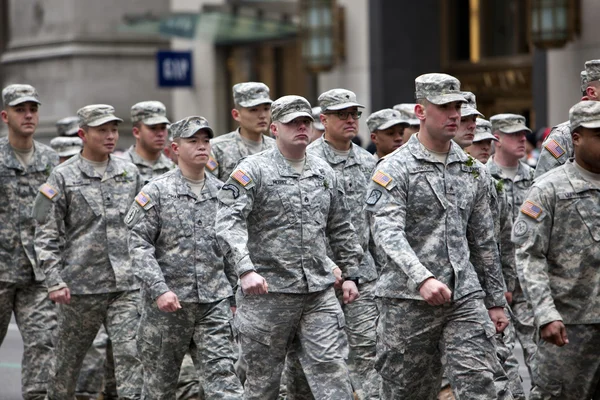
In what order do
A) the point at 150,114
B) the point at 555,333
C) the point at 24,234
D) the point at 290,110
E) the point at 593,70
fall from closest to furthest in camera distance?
the point at 555,333
the point at 290,110
the point at 593,70
the point at 24,234
the point at 150,114

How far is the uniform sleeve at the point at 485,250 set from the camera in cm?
856

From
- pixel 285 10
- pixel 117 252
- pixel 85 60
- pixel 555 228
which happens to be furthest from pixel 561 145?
pixel 85 60

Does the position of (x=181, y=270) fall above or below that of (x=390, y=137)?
below

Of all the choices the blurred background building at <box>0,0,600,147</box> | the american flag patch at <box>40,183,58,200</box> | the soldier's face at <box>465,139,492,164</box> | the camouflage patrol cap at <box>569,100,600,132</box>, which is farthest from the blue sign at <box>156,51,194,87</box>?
the camouflage patrol cap at <box>569,100,600,132</box>

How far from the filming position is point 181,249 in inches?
387

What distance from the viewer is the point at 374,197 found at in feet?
27.3

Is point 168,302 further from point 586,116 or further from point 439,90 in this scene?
point 586,116

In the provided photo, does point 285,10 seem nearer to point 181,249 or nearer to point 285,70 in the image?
point 285,70

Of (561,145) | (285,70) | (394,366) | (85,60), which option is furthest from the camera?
(85,60)

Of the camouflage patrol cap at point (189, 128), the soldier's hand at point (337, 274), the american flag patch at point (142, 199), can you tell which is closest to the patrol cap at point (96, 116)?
the camouflage patrol cap at point (189, 128)

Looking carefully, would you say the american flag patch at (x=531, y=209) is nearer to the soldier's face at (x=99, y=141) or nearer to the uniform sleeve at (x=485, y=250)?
the uniform sleeve at (x=485, y=250)

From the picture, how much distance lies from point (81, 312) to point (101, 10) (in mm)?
22409

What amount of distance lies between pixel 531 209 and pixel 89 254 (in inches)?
177

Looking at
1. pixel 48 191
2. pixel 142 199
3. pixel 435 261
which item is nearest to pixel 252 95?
pixel 48 191
